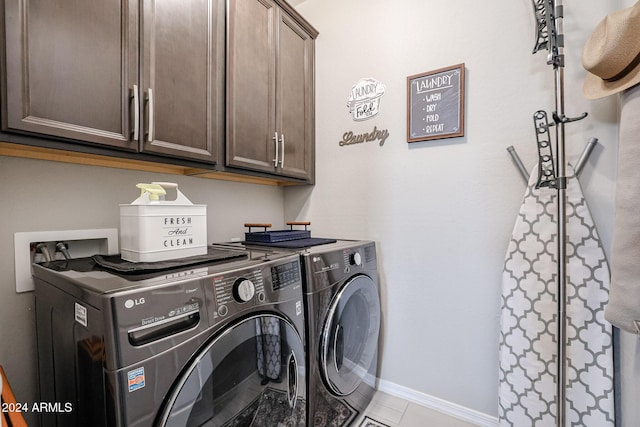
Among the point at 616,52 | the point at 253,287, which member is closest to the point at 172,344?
the point at 253,287

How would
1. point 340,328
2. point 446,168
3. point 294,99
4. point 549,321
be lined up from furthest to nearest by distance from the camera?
1. point 294,99
2. point 446,168
3. point 340,328
4. point 549,321

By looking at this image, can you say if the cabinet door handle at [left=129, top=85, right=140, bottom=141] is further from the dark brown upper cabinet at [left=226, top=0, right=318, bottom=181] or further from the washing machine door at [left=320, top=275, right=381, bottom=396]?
the washing machine door at [left=320, top=275, right=381, bottom=396]

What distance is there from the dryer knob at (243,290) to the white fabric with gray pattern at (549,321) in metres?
1.18

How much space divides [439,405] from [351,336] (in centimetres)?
68

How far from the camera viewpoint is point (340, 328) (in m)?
1.33

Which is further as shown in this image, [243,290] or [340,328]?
[340,328]

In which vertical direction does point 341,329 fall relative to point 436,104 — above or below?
below

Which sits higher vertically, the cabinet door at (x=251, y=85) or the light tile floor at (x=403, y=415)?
the cabinet door at (x=251, y=85)

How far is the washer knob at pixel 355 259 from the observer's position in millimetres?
1453

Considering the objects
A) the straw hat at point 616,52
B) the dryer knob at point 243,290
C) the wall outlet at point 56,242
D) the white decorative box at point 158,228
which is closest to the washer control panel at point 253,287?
the dryer knob at point 243,290

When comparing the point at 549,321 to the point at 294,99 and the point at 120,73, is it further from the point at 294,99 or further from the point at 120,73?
the point at 120,73

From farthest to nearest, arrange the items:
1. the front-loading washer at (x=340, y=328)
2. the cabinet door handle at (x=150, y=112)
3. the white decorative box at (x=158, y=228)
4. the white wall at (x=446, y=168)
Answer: the white wall at (x=446, y=168), the front-loading washer at (x=340, y=328), the cabinet door handle at (x=150, y=112), the white decorative box at (x=158, y=228)

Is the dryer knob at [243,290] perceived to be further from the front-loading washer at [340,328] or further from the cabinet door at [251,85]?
the cabinet door at [251,85]

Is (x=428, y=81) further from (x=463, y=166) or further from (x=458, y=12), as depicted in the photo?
(x=463, y=166)
